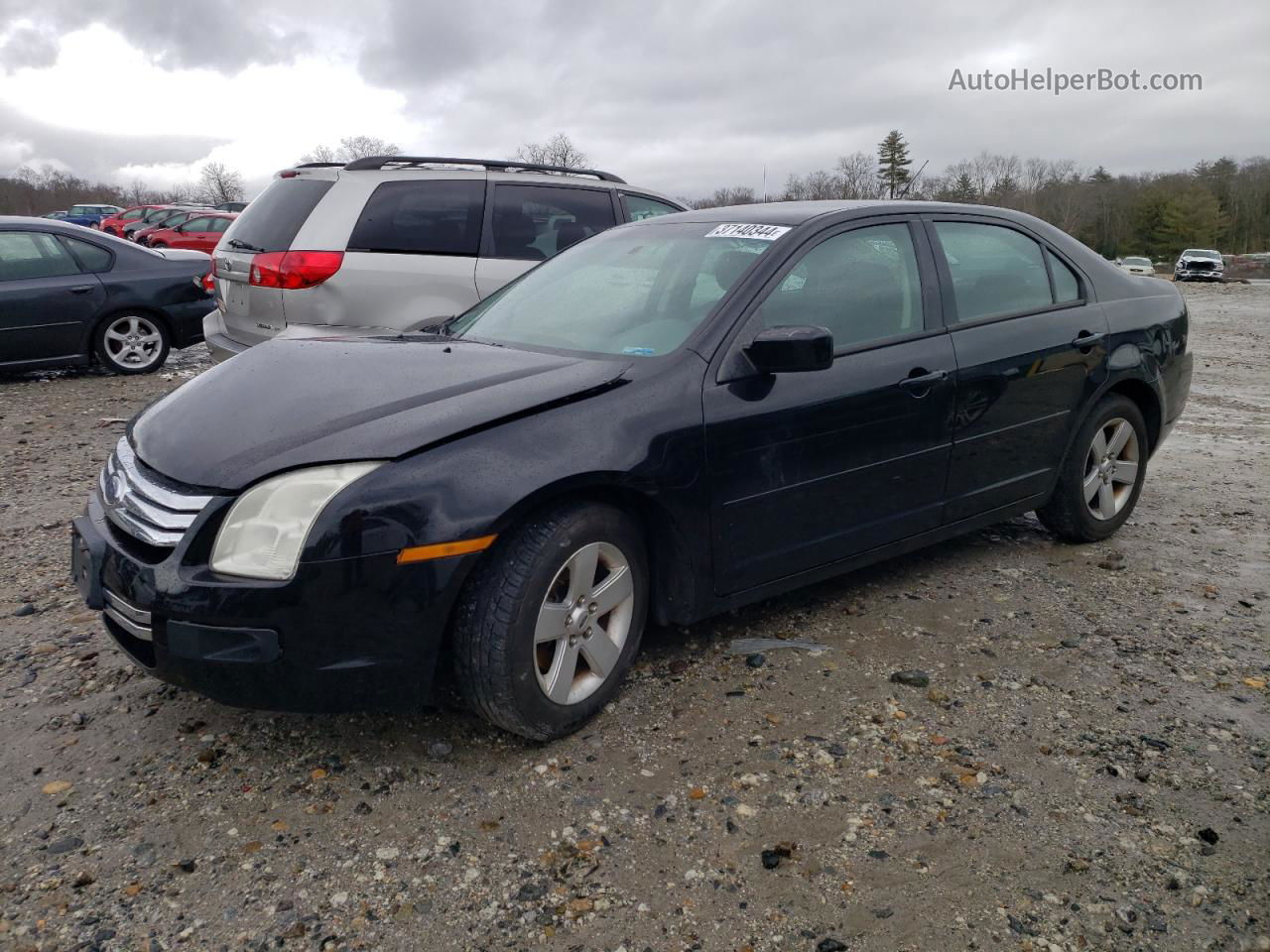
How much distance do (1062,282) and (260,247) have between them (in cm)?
481

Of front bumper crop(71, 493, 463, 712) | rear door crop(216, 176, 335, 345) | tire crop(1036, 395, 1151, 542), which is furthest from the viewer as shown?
rear door crop(216, 176, 335, 345)

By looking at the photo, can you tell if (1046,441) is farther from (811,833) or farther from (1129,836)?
(811,833)

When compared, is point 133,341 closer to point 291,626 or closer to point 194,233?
point 291,626

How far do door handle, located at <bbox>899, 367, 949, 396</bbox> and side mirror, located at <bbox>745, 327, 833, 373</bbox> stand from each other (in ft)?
2.01

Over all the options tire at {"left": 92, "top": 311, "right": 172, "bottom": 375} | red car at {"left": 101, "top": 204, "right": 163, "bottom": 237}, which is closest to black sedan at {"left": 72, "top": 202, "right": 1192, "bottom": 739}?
tire at {"left": 92, "top": 311, "right": 172, "bottom": 375}

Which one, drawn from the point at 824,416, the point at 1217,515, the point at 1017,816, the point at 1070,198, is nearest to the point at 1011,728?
the point at 1017,816

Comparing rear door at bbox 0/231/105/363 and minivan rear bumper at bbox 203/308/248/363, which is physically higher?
rear door at bbox 0/231/105/363

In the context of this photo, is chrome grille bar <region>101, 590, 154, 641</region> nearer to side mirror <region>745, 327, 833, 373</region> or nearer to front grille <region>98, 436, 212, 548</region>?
front grille <region>98, 436, 212, 548</region>

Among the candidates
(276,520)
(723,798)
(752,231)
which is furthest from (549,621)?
(752,231)

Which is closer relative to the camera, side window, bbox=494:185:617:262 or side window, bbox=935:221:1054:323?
side window, bbox=935:221:1054:323

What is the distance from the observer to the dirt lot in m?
2.26

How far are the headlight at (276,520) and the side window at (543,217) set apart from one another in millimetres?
4543

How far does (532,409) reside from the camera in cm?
285

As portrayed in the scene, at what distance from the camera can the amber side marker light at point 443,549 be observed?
256cm
